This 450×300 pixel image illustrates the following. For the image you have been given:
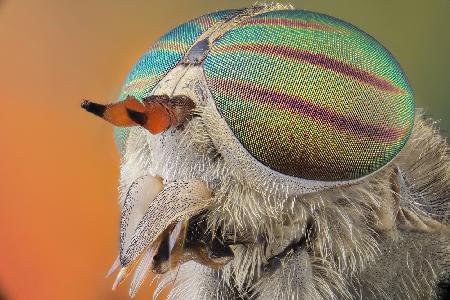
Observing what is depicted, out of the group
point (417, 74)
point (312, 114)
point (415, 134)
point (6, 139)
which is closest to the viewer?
point (312, 114)

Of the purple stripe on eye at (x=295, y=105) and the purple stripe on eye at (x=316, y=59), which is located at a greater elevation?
the purple stripe on eye at (x=316, y=59)

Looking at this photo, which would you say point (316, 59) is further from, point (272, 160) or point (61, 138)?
point (61, 138)

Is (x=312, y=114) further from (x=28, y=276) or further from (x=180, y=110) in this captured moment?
(x=28, y=276)

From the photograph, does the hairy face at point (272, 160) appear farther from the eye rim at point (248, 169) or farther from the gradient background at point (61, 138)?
the gradient background at point (61, 138)

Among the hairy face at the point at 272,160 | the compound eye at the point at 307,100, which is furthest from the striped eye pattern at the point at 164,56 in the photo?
the compound eye at the point at 307,100

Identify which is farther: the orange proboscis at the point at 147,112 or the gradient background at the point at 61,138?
the gradient background at the point at 61,138

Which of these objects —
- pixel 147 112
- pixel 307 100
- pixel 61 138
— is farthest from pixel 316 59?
Answer: pixel 61 138

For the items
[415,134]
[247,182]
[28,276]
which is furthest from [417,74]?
[28,276]
